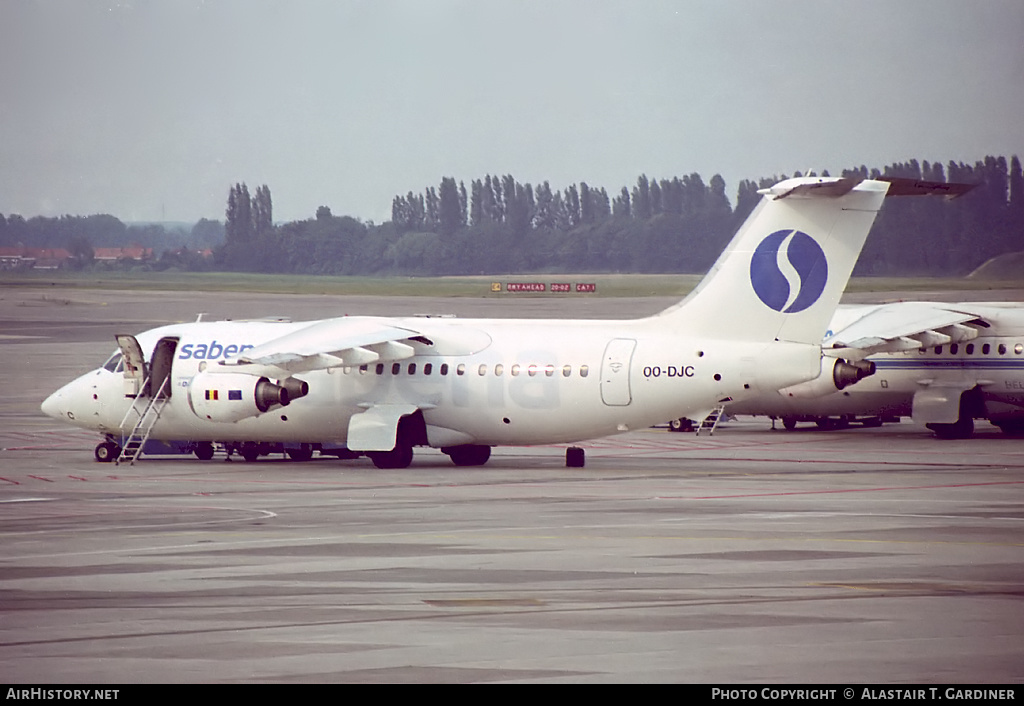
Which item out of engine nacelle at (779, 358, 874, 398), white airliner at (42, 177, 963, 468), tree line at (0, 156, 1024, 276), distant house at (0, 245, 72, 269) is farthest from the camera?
distant house at (0, 245, 72, 269)

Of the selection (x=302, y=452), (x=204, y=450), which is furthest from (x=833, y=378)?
(x=204, y=450)

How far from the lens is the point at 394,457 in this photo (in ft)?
109

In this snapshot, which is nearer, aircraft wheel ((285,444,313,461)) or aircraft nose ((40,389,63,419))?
aircraft nose ((40,389,63,419))

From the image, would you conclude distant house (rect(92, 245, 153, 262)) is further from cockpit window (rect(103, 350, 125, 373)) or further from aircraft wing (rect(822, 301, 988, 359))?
aircraft wing (rect(822, 301, 988, 359))

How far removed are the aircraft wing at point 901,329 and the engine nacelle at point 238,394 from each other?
15.5 metres

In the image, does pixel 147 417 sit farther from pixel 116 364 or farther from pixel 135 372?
pixel 116 364

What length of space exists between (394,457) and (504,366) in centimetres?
336

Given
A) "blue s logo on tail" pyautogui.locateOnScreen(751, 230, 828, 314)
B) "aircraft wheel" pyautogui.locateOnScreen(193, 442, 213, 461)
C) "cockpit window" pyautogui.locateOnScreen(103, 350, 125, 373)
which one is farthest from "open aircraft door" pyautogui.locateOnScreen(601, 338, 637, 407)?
"cockpit window" pyautogui.locateOnScreen(103, 350, 125, 373)

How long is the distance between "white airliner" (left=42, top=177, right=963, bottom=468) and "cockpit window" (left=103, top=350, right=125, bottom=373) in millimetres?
55

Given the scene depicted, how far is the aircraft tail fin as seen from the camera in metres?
30.5

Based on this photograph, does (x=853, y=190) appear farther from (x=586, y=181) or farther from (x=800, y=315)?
(x=586, y=181)

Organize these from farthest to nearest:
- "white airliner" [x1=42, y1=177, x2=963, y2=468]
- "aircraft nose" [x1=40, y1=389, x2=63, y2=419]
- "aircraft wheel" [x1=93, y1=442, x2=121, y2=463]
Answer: "aircraft nose" [x1=40, y1=389, x2=63, y2=419], "aircraft wheel" [x1=93, y1=442, x2=121, y2=463], "white airliner" [x1=42, y1=177, x2=963, y2=468]

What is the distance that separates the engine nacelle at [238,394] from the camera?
106 ft
